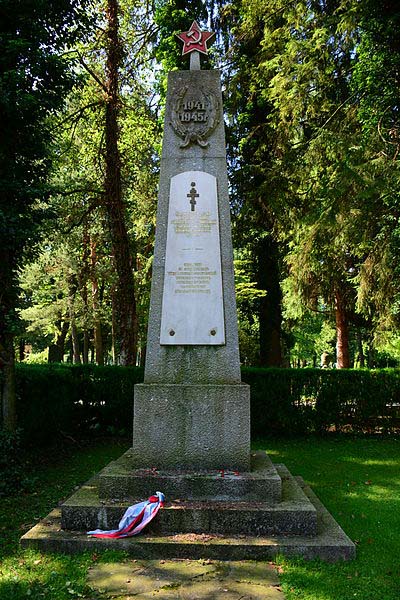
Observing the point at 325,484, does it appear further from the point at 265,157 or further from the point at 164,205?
the point at 265,157

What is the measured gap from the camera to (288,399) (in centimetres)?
1148

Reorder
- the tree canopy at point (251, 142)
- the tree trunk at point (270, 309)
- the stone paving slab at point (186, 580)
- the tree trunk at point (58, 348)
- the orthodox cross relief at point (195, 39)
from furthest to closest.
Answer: the tree trunk at point (58, 348)
the tree trunk at point (270, 309)
the tree canopy at point (251, 142)
the orthodox cross relief at point (195, 39)
the stone paving slab at point (186, 580)

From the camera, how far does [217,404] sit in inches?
203

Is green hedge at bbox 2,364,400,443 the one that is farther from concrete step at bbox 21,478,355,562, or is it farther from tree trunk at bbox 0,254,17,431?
concrete step at bbox 21,478,355,562

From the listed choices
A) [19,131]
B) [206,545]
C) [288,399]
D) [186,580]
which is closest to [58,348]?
[288,399]

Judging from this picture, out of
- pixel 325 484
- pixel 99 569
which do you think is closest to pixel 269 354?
pixel 325 484

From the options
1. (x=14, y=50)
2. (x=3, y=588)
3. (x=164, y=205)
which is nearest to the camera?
(x=3, y=588)

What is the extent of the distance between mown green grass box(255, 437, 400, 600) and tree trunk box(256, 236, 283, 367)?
3.78 meters

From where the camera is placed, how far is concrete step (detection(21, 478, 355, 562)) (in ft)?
13.6

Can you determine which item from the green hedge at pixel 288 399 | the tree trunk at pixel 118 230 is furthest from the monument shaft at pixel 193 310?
the tree trunk at pixel 118 230

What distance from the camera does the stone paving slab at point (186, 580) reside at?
3562 millimetres

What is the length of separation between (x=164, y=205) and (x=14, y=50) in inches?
127

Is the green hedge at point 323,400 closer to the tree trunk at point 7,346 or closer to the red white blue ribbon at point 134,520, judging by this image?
the tree trunk at point 7,346

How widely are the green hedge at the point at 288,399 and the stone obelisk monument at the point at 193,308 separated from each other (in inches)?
235
